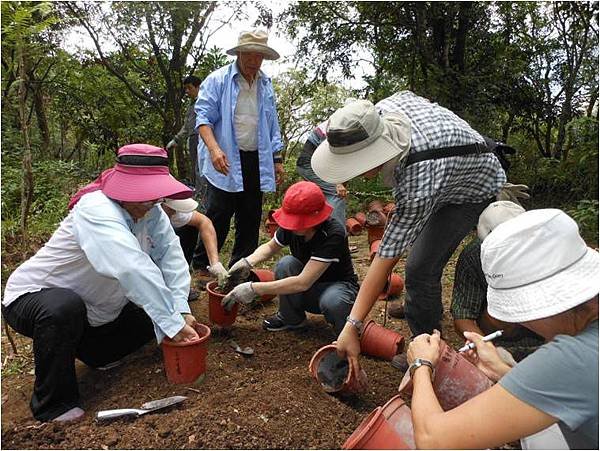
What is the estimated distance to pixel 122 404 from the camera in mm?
2193

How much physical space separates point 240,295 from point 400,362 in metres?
0.90

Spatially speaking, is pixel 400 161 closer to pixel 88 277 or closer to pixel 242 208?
pixel 88 277

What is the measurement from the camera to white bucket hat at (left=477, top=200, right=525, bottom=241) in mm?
2205

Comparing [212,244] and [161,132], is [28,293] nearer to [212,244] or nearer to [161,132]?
[212,244]

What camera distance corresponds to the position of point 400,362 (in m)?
2.55

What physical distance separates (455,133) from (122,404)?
182 cm

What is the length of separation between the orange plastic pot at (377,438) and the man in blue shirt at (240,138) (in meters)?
2.15

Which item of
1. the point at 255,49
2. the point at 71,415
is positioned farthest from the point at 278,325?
the point at 255,49

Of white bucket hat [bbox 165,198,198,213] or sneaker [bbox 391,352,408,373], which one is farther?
white bucket hat [bbox 165,198,198,213]

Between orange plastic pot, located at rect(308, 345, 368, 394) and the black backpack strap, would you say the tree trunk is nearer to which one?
orange plastic pot, located at rect(308, 345, 368, 394)

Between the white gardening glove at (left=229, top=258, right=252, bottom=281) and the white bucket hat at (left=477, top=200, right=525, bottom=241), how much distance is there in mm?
1339

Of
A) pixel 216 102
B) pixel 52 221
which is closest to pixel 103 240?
pixel 216 102

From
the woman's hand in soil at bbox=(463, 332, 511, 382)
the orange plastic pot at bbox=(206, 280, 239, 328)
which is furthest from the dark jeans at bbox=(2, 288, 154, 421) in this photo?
the woman's hand in soil at bbox=(463, 332, 511, 382)

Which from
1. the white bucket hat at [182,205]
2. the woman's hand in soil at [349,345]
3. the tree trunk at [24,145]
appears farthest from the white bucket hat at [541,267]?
the tree trunk at [24,145]
